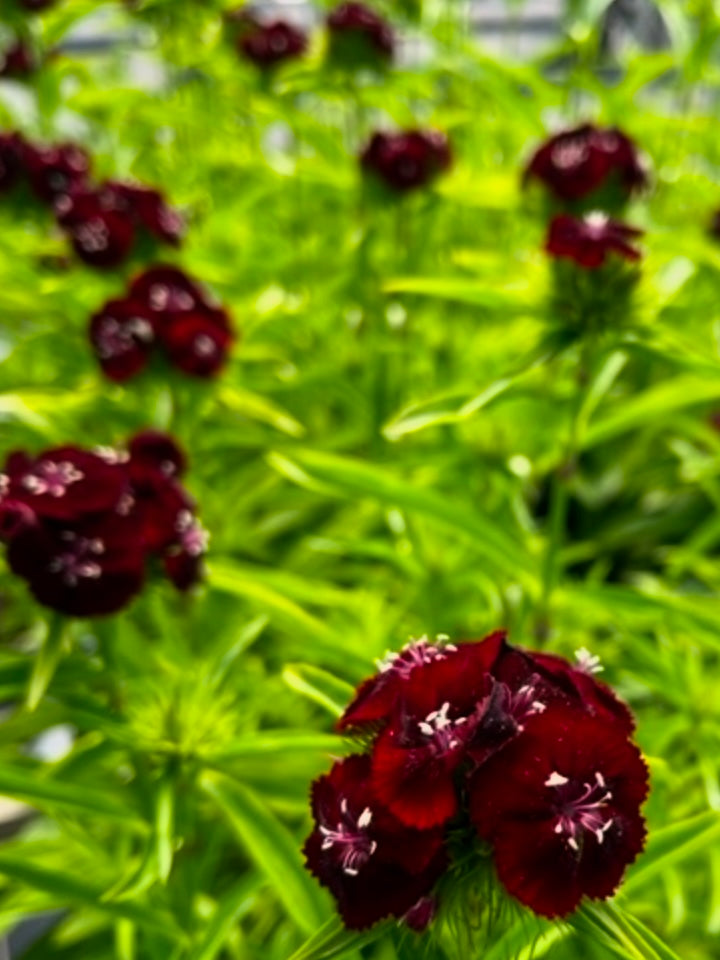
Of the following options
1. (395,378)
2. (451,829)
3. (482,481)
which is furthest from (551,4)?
(451,829)

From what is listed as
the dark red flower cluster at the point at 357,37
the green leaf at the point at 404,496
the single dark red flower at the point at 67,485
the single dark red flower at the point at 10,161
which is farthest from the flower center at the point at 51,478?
the dark red flower cluster at the point at 357,37

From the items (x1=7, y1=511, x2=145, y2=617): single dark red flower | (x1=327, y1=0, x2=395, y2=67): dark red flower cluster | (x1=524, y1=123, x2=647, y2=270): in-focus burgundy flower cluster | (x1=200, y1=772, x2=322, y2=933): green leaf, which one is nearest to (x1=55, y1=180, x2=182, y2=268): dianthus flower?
(x1=327, y1=0, x2=395, y2=67): dark red flower cluster

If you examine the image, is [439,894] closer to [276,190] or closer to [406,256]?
[406,256]

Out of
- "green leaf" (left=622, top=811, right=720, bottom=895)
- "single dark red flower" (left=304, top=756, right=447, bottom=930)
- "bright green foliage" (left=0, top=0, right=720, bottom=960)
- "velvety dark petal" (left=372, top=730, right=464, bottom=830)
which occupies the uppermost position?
"velvety dark petal" (left=372, top=730, right=464, bottom=830)

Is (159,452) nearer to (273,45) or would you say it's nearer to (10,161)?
(10,161)

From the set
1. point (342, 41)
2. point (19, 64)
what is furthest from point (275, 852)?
point (19, 64)

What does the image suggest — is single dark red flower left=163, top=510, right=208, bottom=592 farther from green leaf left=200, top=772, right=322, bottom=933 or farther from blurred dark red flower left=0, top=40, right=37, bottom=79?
blurred dark red flower left=0, top=40, right=37, bottom=79
